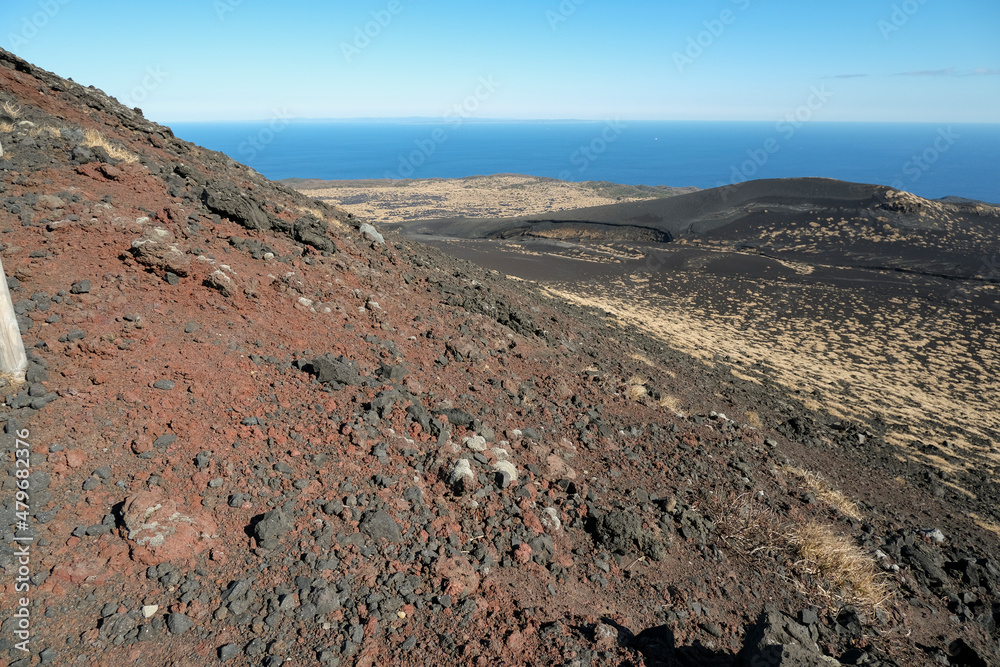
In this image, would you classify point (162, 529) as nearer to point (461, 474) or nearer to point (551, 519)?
point (461, 474)

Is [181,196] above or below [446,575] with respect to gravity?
above

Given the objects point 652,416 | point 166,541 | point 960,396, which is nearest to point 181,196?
point 166,541

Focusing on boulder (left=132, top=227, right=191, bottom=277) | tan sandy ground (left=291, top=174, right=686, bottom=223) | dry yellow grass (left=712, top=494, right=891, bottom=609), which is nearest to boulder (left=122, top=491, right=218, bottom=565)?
boulder (left=132, top=227, right=191, bottom=277)

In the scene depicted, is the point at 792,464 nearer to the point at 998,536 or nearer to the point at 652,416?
the point at 652,416

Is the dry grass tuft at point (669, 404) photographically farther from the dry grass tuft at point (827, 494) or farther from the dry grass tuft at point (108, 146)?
the dry grass tuft at point (108, 146)

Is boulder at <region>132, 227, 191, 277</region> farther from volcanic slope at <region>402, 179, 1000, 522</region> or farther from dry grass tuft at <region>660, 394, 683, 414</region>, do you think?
volcanic slope at <region>402, 179, 1000, 522</region>

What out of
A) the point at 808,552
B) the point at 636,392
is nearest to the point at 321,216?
the point at 636,392
